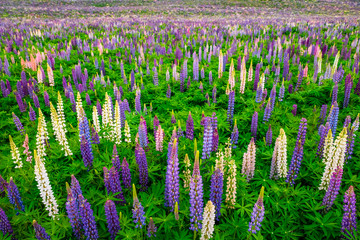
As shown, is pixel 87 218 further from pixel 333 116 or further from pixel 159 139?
pixel 333 116

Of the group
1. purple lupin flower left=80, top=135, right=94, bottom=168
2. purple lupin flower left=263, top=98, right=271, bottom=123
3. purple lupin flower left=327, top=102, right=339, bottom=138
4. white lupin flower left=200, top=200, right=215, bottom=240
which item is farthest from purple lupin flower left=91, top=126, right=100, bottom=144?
purple lupin flower left=327, top=102, right=339, bottom=138

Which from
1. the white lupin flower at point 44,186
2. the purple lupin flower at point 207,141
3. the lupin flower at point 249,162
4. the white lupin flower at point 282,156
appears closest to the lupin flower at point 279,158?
the white lupin flower at point 282,156

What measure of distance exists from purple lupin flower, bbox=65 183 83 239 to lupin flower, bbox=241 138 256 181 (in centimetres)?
225

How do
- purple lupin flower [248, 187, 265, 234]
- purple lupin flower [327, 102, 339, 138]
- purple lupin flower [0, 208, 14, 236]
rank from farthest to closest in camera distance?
1. purple lupin flower [327, 102, 339, 138]
2. purple lupin flower [0, 208, 14, 236]
3. purple lupin flower [248, 187, 265, 234]

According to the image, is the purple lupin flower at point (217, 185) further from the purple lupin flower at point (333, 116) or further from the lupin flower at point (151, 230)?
the purple lupin flower at point (333, 116)

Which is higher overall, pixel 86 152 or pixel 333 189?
pixel 86 152

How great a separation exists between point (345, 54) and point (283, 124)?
6518 millimetres

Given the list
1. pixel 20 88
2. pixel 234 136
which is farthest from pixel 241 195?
pixel 20 88

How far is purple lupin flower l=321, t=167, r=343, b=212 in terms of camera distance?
2.77 metres

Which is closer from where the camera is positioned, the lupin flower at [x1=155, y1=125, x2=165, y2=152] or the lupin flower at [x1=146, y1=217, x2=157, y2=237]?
the lupin flower at [x1=146, y1=217, x2=157, y2=237]

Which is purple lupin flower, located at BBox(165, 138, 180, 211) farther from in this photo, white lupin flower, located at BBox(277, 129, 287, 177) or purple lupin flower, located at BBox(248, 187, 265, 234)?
white lupin flower, located at BBox(277, 129, 287, 177)

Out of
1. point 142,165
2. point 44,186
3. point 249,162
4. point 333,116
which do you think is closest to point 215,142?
point 249,162

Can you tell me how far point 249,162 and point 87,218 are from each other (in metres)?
2.21

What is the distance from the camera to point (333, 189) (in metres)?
2.85
